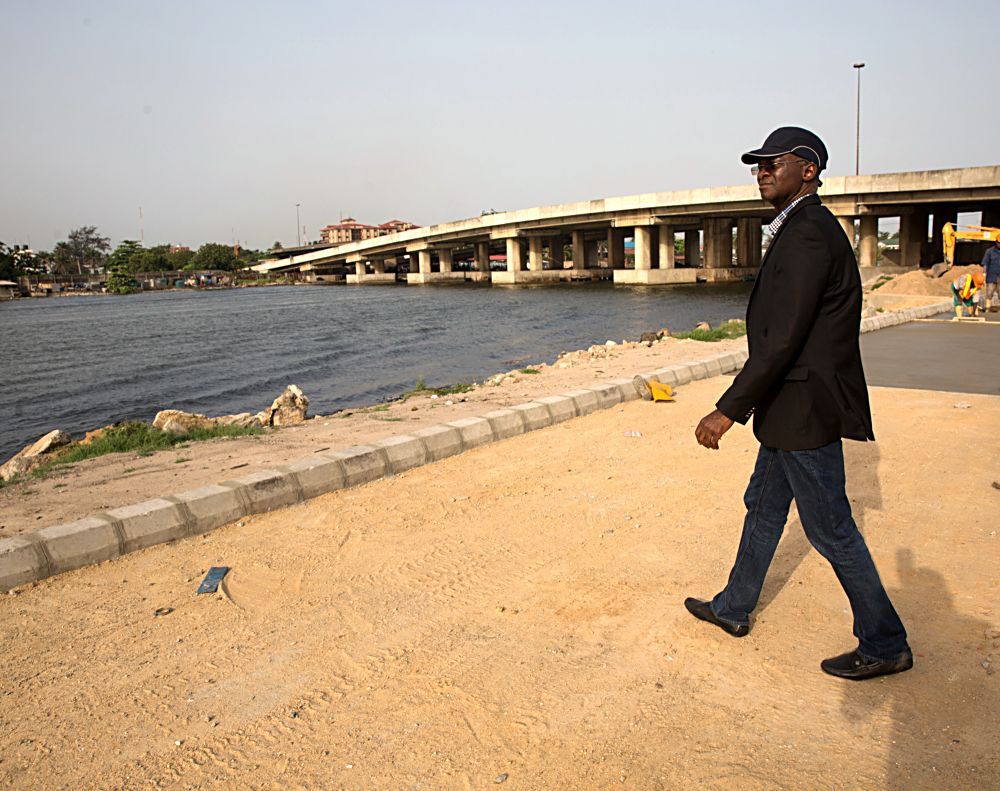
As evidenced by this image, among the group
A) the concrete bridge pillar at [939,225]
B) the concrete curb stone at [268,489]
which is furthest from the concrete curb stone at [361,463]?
the concrete bridge pillar at [939,225]

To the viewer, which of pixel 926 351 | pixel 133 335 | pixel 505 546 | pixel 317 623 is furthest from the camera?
pixel 133 335

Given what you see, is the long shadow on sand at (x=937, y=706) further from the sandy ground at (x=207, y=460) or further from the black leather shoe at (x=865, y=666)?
the sandy ground at (x=207, y=460)

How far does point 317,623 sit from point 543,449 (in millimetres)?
3484

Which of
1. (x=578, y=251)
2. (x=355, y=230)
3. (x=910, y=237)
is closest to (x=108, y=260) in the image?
(x=355, y=230)

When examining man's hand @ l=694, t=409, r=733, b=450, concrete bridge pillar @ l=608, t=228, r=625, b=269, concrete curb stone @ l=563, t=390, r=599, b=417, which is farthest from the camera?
concrete bridge pillar @ l=608, t=228, r=625, b=269

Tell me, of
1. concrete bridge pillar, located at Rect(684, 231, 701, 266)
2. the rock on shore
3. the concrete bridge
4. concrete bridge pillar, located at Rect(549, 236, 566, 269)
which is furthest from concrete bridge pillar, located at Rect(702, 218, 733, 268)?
the rock on shore

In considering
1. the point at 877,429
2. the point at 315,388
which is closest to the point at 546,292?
the point at 315,388

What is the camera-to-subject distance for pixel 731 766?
2568mm

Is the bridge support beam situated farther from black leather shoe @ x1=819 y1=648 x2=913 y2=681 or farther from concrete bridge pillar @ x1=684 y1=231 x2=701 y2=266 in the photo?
black leather shoe @ x1=819 y1=648 x2=913 y2=681

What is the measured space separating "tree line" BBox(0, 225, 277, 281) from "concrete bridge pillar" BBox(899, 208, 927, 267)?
274 ft

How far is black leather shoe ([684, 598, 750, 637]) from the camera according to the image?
3.44 meters

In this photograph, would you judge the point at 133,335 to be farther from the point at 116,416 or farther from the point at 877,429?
the point at 877,429

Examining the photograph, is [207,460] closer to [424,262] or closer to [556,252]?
[424,262]

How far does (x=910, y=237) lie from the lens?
40.3 meters
